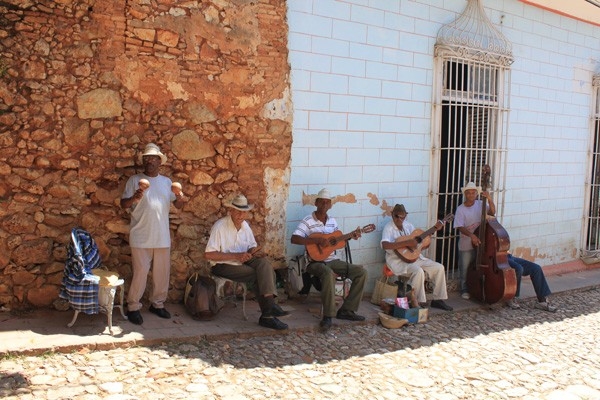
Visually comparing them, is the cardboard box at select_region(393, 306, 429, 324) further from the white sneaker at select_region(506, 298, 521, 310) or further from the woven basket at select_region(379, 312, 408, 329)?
the white sneaker at select_region(506, 298, 521, 310)


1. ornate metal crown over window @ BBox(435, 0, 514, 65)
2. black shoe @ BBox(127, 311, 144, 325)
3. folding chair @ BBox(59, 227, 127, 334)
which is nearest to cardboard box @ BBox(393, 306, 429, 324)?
black shoe @ BBox(127, 311, 144, 325)

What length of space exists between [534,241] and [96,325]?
6.89 meters

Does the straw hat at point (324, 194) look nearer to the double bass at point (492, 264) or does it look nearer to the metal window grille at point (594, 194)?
the double bass at point (492, 264)

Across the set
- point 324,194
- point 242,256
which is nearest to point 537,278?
point 324,194

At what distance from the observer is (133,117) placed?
5828 millimetres

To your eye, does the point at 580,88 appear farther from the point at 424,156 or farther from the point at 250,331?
the point at 250,331

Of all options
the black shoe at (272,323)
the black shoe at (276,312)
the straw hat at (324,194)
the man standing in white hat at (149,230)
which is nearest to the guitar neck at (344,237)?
the straw hat at (324,194)

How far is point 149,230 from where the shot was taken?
218 inches

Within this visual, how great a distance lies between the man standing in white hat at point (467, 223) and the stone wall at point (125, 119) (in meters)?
2.49

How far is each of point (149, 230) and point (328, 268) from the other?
6.01ft

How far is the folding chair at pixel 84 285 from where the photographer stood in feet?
16.7

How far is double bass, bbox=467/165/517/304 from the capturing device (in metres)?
7.08

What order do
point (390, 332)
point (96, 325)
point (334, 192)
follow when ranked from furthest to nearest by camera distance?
point (334, 192), point (390, 332), point (96, 325)

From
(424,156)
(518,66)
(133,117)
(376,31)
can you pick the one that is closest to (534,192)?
(518,66)
